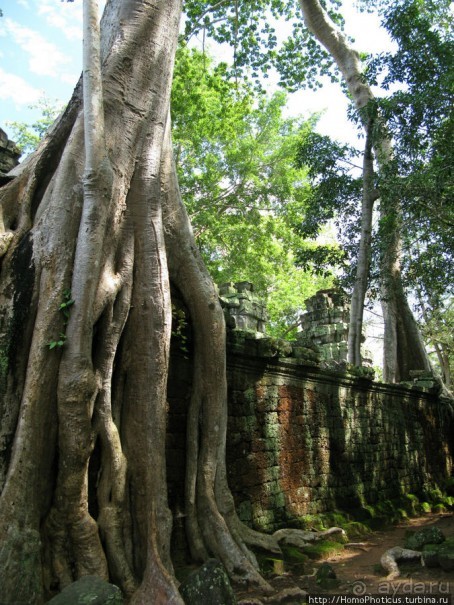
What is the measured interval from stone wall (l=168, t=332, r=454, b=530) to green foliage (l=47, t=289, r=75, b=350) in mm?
1475

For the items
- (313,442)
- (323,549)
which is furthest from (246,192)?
(323,549)

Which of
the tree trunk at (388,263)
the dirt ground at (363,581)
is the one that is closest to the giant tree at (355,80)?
the tree trunk at (388,263)

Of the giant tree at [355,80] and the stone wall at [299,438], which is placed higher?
the giant tree at [355,80]

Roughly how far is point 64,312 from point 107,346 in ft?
1.47

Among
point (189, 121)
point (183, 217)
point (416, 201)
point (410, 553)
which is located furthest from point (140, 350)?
point (189, 121)

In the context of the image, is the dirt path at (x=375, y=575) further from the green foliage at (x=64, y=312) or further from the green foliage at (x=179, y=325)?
the green foliage at (x=64, y=312)

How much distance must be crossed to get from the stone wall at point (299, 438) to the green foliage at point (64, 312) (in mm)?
1475

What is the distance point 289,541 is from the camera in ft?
16.2

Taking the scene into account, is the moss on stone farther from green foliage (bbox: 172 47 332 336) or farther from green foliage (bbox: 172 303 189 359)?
green foliage (bbox: 172 47 332 336)

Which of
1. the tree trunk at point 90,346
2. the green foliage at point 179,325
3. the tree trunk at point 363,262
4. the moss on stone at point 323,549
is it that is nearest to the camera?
the tree trunk at point 90,346
